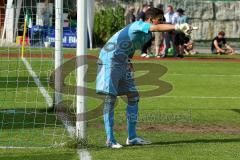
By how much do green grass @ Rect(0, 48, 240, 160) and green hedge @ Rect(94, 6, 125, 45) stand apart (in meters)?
15.3

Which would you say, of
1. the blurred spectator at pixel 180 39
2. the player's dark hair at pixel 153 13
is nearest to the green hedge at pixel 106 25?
the blurred spectator at pixel 180 39

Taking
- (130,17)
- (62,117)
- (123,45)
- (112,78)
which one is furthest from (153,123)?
(130,17)

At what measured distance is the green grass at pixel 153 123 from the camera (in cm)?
943

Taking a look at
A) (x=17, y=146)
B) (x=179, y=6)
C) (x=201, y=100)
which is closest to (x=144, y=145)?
(x=17, y=146)

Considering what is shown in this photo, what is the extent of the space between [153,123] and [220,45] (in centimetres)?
2059

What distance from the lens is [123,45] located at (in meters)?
9.96

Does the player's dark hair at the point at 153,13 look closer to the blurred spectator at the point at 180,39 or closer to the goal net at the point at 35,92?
the goal net at the point at 35,92

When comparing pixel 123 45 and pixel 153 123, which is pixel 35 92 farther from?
pixel 123 45

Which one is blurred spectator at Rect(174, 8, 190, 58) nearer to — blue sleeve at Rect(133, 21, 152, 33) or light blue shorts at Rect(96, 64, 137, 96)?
light blue shorts at Rect(96, 64, 137, 96)

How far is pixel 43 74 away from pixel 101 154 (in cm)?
1068

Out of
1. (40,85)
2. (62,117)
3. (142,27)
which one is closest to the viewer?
(142,27)

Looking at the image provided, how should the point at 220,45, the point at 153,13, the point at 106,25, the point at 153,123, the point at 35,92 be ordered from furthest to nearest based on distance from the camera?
1. the point at 106,25
2. the point at 220,45
3. the point at 35,92
4. the point at 153,123
5. the point at 153,13

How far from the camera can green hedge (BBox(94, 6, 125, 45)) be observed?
115 feet

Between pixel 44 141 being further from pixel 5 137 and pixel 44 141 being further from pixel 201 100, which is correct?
pixel 201 100
